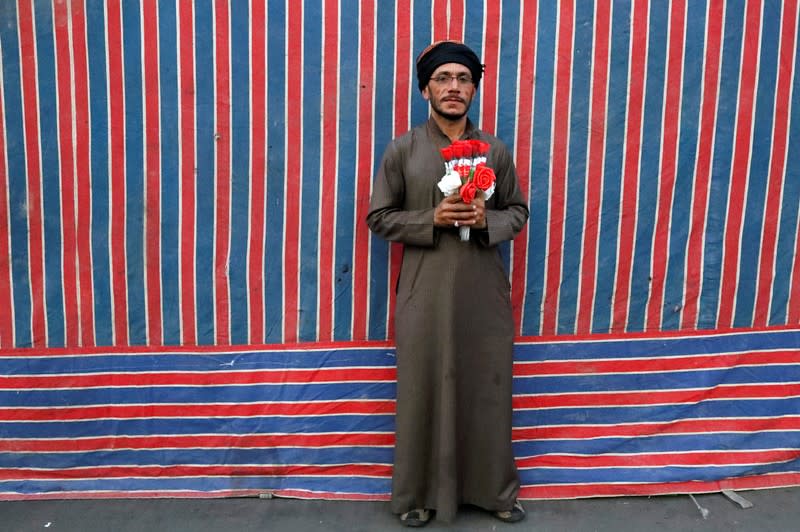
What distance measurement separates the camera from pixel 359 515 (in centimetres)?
311

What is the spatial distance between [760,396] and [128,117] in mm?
3172

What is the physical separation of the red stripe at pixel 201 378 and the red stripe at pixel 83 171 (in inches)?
7.3

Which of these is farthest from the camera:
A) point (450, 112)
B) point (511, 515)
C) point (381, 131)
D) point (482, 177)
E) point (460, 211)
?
point (381, 131)

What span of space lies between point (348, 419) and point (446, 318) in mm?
768

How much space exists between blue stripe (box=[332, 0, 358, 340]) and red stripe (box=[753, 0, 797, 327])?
1.85 metres

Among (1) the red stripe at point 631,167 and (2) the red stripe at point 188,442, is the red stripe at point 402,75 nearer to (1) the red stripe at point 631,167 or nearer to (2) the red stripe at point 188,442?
(2) the red stripe at point 188,442

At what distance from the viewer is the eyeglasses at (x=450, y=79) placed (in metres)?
2.79

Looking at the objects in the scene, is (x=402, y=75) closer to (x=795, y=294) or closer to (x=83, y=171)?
(x=83, y=171)

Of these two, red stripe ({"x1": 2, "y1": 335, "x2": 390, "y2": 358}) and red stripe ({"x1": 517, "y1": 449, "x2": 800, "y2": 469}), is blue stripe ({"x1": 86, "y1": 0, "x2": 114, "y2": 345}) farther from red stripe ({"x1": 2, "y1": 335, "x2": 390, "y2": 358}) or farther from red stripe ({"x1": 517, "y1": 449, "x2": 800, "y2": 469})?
red stripe ({"x1": 517, "y1": 449, "x2": 800, "y2": 469})

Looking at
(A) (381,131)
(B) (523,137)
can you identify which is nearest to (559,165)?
(B) (523,137)

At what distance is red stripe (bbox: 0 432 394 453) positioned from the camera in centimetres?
326

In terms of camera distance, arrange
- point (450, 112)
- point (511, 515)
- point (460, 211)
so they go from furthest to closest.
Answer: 1. point (511, 515)
2. point (450, 112)
3. point (460, 211)

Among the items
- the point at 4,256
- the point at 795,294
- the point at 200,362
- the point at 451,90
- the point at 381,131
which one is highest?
the point at 451,90

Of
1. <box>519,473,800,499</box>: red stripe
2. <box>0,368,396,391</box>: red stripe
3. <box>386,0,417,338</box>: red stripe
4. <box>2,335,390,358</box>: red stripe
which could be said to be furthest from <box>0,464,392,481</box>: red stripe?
<box>386,0,417,338</box>: red stripe
